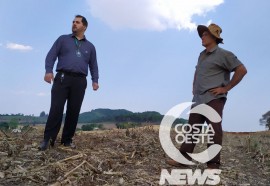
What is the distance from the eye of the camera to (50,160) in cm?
568

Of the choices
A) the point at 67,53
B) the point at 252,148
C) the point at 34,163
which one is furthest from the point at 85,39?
the point at 252,148

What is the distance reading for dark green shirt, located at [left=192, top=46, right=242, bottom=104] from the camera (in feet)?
17.9

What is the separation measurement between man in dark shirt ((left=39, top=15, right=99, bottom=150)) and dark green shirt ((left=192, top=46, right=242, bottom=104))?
1.96 meters

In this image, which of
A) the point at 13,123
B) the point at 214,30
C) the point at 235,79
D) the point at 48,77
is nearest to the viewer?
the point at 235,79

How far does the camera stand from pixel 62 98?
21.1 feet

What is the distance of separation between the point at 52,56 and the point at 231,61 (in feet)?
9.34

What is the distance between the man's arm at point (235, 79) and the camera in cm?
536

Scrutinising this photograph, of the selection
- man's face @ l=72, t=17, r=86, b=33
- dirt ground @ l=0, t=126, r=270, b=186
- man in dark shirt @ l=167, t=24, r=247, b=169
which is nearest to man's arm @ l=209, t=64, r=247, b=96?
man in dark shirt @ l=167, t=24, r=247, b=169

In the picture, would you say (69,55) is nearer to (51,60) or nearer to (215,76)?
(51,60)

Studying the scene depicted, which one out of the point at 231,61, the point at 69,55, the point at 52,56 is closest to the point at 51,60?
the point at 52,56

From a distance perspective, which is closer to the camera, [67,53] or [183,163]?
[183,163]

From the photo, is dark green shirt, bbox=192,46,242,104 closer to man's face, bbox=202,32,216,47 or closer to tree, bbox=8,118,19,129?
man's face, bbox=202,32,216,47

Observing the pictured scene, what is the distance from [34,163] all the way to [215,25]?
322 centimetres

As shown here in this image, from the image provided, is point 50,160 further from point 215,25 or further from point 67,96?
point 215,25
